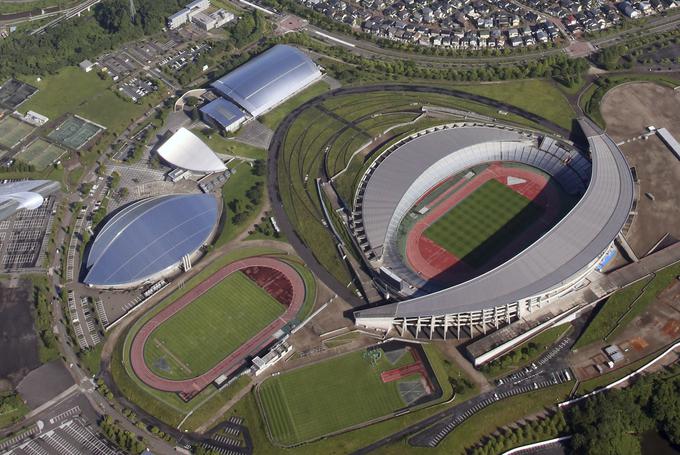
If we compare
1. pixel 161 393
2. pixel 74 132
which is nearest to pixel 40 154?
pixel 74 132

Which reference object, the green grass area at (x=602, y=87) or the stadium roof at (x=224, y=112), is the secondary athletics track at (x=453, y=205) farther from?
the stadium roof at (x=224, y=112)

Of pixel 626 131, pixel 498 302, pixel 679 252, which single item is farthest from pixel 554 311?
pixel 626 131

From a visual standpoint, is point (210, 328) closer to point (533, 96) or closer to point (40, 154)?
point (40, 154)

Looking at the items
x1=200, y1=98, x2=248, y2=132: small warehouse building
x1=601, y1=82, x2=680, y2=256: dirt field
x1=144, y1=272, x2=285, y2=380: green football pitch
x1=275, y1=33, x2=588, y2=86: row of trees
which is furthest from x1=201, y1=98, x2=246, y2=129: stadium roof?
x1=601, y1=82, x2=680, y2=256: dirt field

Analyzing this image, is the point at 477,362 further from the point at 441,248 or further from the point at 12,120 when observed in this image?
the point at 12,120

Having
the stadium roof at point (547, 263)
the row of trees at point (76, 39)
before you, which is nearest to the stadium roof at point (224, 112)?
the row of trees at point (76, 39)

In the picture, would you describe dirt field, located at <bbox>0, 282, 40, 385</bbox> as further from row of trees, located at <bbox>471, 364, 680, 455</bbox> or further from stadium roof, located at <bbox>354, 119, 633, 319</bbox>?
row of trees, located at <bbox>471, 364, 680, 455</bbox>
